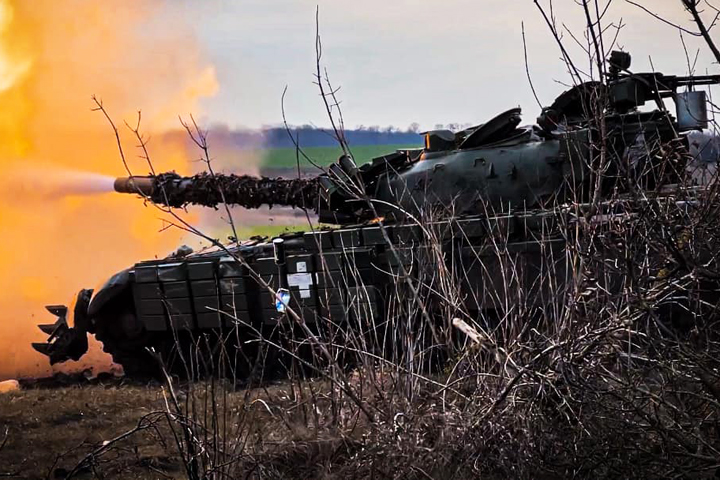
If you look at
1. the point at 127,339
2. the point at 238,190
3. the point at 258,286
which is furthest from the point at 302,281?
the point at 127,339

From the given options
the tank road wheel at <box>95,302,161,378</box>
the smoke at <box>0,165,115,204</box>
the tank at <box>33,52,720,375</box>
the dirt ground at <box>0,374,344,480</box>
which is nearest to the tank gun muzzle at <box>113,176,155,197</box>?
the tank at <box>33,52,720,375</box>

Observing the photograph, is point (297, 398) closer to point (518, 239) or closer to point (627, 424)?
point (627, 424)

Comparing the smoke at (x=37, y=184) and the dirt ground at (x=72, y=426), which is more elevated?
the smoke at (x=37, y=184)

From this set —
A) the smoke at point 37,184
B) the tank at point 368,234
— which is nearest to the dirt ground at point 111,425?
the tank at point 368,234

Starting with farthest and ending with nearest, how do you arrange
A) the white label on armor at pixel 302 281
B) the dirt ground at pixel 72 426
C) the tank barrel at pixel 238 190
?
the tank barrel at pixel 238 190, the white label on armor at pixel 302 281, the dirt ground at pixel 72 426

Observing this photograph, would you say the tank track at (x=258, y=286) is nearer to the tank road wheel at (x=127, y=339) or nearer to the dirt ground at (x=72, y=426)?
the tank road wheel at (x=127, y=339)

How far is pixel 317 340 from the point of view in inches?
237

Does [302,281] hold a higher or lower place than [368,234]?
lower

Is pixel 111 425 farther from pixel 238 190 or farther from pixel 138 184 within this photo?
pixel 138 184

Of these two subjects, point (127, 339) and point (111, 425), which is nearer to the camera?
point (111, 425)

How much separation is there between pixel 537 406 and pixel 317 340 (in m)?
1.21

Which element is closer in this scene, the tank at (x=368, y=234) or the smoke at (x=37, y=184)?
the tank at (x=368, y=234)

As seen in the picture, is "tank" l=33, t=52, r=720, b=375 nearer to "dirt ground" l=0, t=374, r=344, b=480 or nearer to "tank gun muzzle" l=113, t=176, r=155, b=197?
"tank gun muzzle" l=113, t=176, r=155, b=197

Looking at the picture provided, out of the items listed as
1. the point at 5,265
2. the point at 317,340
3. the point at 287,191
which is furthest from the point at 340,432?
the point at 5,265
